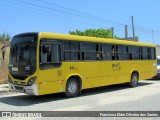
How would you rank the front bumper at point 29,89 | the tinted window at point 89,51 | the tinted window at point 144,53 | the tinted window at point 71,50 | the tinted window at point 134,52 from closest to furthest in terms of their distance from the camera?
the front bumper at point 29,89 < the tinted window at point 71,50 < the tinted window at point 89,51 < the tinted window at point 134,52 < the tinted window at point 144,53

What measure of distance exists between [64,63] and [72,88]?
1291 millimetres

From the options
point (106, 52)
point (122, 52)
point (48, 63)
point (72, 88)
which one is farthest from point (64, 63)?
point (122, 52)

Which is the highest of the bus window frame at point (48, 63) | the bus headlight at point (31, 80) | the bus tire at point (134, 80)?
the bus window frame at point (48, 63)

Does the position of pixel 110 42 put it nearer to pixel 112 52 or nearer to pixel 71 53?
pixel 112 52

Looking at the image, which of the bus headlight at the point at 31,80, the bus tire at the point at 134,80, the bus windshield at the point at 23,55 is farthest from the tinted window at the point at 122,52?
the bus headlight at the point at 31,80

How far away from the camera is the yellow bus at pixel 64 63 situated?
12430 mm

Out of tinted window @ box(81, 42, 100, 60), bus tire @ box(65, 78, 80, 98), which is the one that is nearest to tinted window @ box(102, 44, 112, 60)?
tinted window @ box(81, 42, 100, 60)

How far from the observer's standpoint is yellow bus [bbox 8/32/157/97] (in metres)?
12.4

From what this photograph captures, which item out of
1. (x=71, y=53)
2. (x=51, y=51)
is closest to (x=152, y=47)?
(x=71, y=53)

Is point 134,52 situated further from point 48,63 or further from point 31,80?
point 31,80

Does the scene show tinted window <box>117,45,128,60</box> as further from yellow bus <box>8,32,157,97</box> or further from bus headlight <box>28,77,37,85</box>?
bus headlight <box>28,77,37,85</box>

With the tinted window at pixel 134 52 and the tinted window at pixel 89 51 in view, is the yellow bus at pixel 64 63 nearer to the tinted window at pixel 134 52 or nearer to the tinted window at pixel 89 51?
the tinted window at pixel 89 51

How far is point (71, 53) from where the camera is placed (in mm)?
14039

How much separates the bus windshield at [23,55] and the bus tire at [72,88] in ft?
7.19
